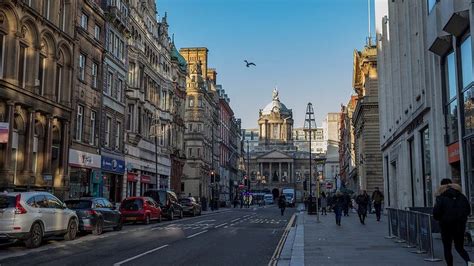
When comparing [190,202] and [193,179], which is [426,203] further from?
[193,179]

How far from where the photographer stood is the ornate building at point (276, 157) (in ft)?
526

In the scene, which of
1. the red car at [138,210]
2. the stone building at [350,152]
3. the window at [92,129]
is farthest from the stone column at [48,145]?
the stone building at [350,152]

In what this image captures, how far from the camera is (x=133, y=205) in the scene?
97.6 feet

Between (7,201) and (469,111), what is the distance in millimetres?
15236

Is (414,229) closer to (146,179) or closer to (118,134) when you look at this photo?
(118,134)

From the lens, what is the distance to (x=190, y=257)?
13594 mm

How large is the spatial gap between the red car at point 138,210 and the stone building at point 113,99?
8.11 m

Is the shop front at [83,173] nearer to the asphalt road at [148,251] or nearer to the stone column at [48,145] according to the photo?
the stone column at [48,145]

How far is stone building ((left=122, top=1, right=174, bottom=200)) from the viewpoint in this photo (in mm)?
45531

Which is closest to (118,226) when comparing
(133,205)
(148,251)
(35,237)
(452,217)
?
(133,205)

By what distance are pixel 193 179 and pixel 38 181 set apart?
49.0 metres

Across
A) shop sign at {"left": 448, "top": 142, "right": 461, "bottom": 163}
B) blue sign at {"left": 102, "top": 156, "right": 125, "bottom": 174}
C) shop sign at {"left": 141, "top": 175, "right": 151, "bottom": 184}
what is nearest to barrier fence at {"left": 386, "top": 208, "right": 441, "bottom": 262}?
shop sign at {"left": 448, "top": 142, "right": 461, "bottom": 163}

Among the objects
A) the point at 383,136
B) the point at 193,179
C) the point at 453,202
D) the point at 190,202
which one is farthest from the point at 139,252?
the point at 193,179

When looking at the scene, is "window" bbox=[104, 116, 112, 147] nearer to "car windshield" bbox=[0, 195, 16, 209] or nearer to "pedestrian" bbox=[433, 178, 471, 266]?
"car windshield" bbox=[0, 195, 16, 209]
